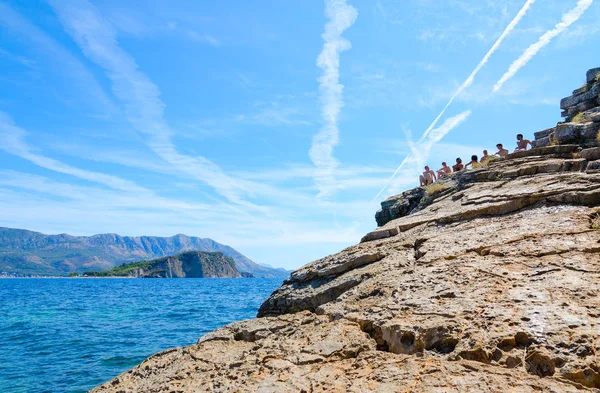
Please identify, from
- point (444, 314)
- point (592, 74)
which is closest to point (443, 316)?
point (444, 314)

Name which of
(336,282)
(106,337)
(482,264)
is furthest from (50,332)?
(482,264)

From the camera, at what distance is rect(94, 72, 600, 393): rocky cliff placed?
18.3 feet

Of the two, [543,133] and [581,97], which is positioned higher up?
[581,97]

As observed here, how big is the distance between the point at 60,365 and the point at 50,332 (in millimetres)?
11917

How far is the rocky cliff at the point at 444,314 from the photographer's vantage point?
558cm

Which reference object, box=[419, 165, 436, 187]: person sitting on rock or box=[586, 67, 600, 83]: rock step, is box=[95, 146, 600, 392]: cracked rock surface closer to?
box=[419, 165, 436, 187]: person sitting on rock

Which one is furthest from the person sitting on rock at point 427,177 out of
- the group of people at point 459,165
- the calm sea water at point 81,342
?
the calm sea water at point 81,342

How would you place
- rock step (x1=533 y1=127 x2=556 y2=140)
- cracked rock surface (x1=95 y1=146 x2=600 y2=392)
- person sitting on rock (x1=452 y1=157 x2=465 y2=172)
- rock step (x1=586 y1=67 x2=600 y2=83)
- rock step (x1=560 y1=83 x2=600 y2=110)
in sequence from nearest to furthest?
cracked rock surface (x1=95 y1=146 x2=600 y2=392)
rock step (x1=533 y1=127 x2=556 y2=140)
rock step (x1=560 y1=83 x2=600 y2=110)
rock step (x1=586 y1=67 x2=600 y2=83)
person sitting on rock (x1=452 y1=157 x2=465 y2=172)

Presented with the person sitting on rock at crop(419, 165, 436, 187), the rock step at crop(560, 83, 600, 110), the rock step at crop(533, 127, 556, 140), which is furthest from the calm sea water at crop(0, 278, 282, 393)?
the rock step at crop(560, 83, 600, 110)

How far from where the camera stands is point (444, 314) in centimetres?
683

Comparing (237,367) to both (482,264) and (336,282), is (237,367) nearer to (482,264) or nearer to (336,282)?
(336,282)

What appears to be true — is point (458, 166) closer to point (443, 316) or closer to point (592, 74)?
point (592, 74)

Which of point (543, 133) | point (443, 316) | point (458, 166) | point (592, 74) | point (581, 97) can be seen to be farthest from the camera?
point (458, 166)

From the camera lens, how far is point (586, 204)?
9.89 meters
